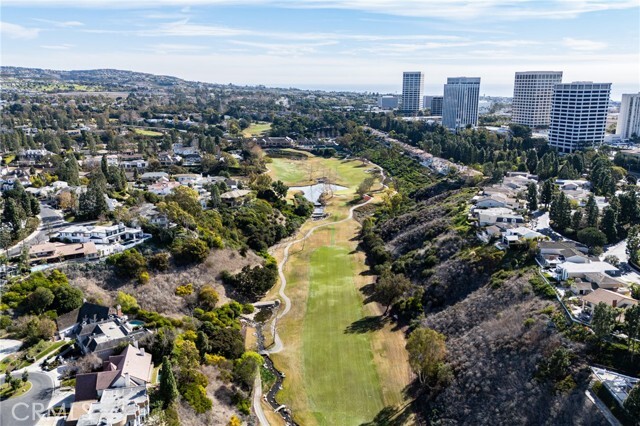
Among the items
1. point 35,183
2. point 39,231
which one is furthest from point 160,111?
point 39,231

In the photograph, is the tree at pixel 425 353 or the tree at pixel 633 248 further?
the tree at pixel 633 248

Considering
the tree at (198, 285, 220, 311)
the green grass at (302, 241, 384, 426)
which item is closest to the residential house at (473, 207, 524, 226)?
the green grass at (302, 241, 384, 426)

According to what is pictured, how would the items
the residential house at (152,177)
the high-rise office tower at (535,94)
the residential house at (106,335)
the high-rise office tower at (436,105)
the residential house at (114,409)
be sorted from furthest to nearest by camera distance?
the high-rise office tower at (436,105) < the high-rise office tower at (535,94) < the residential house at (152,177) < the residential house at (106,335) < the residential house at (114,409)

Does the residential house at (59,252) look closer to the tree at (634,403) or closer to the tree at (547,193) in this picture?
the tree at (634,403)

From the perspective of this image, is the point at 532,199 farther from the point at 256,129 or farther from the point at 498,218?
the point at 256,129

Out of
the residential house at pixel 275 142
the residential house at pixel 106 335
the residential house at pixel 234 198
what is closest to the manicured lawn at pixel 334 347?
the residential house at pixel 106 335

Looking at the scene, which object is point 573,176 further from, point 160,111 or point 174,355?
point 160,111
